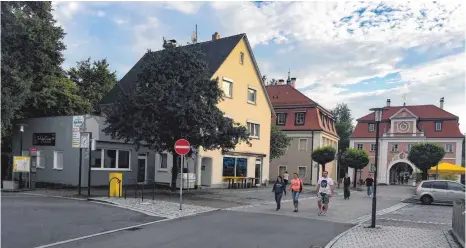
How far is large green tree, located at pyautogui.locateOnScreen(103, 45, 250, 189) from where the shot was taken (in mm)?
20797

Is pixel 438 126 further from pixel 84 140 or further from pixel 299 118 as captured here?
pixel 84 140

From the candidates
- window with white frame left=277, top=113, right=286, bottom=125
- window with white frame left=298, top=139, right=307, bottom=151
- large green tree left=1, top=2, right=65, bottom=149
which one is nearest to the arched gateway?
window with white frame left=298, top=139, right=307, bottom=151

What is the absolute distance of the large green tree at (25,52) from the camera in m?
22.6

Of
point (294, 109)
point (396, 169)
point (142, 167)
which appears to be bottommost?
point (396, 169)

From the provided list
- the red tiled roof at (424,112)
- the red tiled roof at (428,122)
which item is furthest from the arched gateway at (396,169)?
the red tiled roof at (424,112)

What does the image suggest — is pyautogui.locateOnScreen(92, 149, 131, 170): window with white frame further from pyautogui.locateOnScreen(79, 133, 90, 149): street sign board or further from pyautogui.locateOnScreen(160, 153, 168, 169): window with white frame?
pyautogui.locateOnScreen(79, 133, 90, 149): street sign board

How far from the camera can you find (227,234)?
37.8 feet

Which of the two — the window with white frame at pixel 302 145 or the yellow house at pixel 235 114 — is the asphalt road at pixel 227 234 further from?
the window with white frame at pixel 302 145

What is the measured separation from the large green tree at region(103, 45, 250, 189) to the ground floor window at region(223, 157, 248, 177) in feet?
28.1

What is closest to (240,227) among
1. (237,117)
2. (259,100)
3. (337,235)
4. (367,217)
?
(337,235)

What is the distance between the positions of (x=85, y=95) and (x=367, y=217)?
28.1 metres

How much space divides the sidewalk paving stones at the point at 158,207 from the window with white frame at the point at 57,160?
9.34 m

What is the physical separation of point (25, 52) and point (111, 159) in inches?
327

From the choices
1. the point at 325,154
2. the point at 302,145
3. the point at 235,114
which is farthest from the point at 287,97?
the point at 235,114
